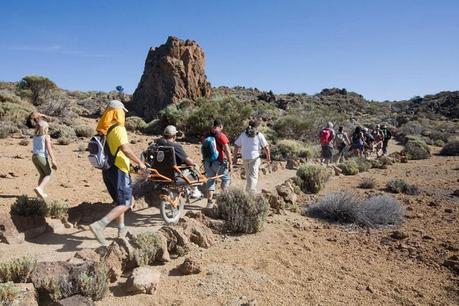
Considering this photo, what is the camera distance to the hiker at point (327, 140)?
575 inches

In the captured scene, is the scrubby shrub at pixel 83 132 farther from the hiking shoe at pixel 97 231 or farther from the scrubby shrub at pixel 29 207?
the hiking shoe at pixel 97 231

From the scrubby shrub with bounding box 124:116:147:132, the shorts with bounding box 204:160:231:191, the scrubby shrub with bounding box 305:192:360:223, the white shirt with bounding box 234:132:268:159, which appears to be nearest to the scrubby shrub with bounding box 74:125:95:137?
the scrubby shrub with bounding box 124:116:147:132

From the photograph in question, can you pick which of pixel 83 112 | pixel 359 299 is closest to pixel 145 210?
pixel 359 299

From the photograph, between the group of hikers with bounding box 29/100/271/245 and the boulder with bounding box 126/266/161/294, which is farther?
the group of hikers with bounding box 29/100/271/245

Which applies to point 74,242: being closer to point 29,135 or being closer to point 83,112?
point 29,135

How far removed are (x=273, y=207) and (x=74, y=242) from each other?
13.9ft

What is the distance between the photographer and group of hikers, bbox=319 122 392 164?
1494cm

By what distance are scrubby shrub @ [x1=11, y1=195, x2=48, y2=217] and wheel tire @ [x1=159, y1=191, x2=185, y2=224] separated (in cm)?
176

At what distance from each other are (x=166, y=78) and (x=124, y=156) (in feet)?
74.6

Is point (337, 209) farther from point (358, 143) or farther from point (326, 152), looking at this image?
point (358, 143)

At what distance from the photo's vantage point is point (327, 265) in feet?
20.2

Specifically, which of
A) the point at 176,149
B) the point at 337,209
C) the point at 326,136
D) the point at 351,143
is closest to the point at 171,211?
the point at 176,149

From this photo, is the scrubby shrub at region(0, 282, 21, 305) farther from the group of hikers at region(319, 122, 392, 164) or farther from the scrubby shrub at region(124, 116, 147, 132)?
the scrubby shrub at region(124, 116, 147, 132)

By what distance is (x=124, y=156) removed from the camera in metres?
5.50
